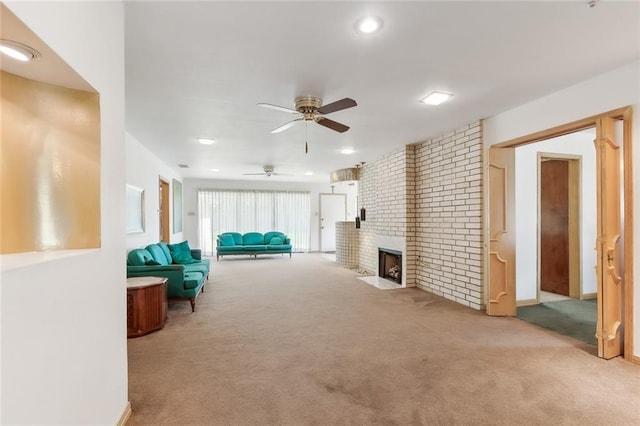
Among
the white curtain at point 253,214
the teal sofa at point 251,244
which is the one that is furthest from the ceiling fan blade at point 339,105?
the white curtain at point 253,214

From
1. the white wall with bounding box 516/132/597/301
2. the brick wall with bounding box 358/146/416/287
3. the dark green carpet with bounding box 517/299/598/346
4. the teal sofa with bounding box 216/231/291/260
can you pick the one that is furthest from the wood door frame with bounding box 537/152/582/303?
the teal sofa with bounding box 216/231/291/260

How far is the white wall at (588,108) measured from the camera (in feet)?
8.34

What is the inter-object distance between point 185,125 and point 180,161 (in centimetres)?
289

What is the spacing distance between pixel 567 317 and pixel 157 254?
573cm

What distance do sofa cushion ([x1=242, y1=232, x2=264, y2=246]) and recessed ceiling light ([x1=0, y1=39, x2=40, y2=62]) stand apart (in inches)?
329

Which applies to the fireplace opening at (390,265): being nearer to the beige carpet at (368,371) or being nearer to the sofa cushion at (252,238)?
the beige carpet at (368,371)

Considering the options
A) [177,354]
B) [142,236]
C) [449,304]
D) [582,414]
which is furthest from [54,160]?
[449,304]

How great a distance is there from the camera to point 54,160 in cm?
154

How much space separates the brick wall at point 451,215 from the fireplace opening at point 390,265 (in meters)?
0.38

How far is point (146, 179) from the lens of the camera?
5477mm

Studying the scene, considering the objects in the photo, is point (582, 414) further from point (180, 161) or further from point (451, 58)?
point (180, 161)

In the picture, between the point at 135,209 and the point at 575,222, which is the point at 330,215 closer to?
the point at 135,209

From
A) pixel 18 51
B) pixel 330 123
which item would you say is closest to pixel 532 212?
pixel 330 123

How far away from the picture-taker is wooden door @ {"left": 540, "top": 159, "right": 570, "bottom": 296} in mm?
4879
